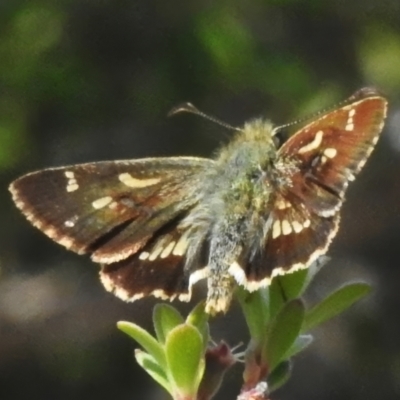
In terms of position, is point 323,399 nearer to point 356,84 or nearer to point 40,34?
point 356,84

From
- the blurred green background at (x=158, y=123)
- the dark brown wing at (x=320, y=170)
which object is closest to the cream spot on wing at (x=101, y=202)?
the dark brown wing at (x=320, y=170)

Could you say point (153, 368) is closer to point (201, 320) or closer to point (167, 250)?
point (201, 320)

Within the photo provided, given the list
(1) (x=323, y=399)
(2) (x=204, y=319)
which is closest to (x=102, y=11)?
(1) (x=323, y=399)

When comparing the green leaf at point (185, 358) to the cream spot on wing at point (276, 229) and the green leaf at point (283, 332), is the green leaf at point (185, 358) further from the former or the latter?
the cream spot on wing at point (276, 229)

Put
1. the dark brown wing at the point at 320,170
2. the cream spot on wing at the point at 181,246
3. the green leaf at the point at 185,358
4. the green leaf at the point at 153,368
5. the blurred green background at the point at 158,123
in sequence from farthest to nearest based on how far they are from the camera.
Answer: the blurred green background at the point at 158,123 < the cream spot on wing at the point at 181,246 < the dark brown wing at the point at 320,170 < the green leaf at the point at 153,368 < the green leaf at the point at 185,358

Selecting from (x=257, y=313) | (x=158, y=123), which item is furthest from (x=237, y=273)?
(x=158, y=123)

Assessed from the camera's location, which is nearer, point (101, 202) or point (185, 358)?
point (185, 358)
